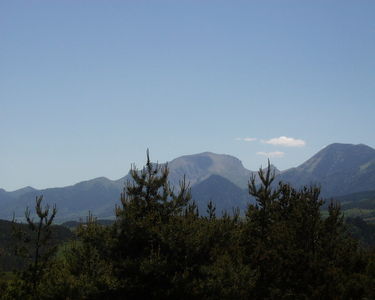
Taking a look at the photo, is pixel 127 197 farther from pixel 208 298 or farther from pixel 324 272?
pixel 324 272

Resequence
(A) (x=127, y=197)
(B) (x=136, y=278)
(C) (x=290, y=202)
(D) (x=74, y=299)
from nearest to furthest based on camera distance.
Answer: (D) (x=74, y=299), (B) (x=136, y=278), (A) (x=127, y=197), (C) (x=290, y=202)

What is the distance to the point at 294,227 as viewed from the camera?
114 ft

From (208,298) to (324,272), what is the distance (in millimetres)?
9331

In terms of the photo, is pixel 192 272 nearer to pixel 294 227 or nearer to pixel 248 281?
pixel 248 281

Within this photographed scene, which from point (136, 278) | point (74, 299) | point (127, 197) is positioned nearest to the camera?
point (74, 299)

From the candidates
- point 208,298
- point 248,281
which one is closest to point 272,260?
point 248,281

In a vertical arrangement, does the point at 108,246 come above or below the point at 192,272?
above

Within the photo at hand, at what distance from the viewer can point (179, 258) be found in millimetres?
31297

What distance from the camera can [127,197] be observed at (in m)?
33.8

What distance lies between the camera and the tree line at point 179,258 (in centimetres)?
2908

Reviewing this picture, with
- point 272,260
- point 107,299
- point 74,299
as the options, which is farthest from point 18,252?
point 272,260

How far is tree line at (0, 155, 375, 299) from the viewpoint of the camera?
2908 cm

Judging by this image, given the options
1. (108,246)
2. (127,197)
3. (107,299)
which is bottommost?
(107,299)

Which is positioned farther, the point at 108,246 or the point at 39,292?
the point at 108,246
